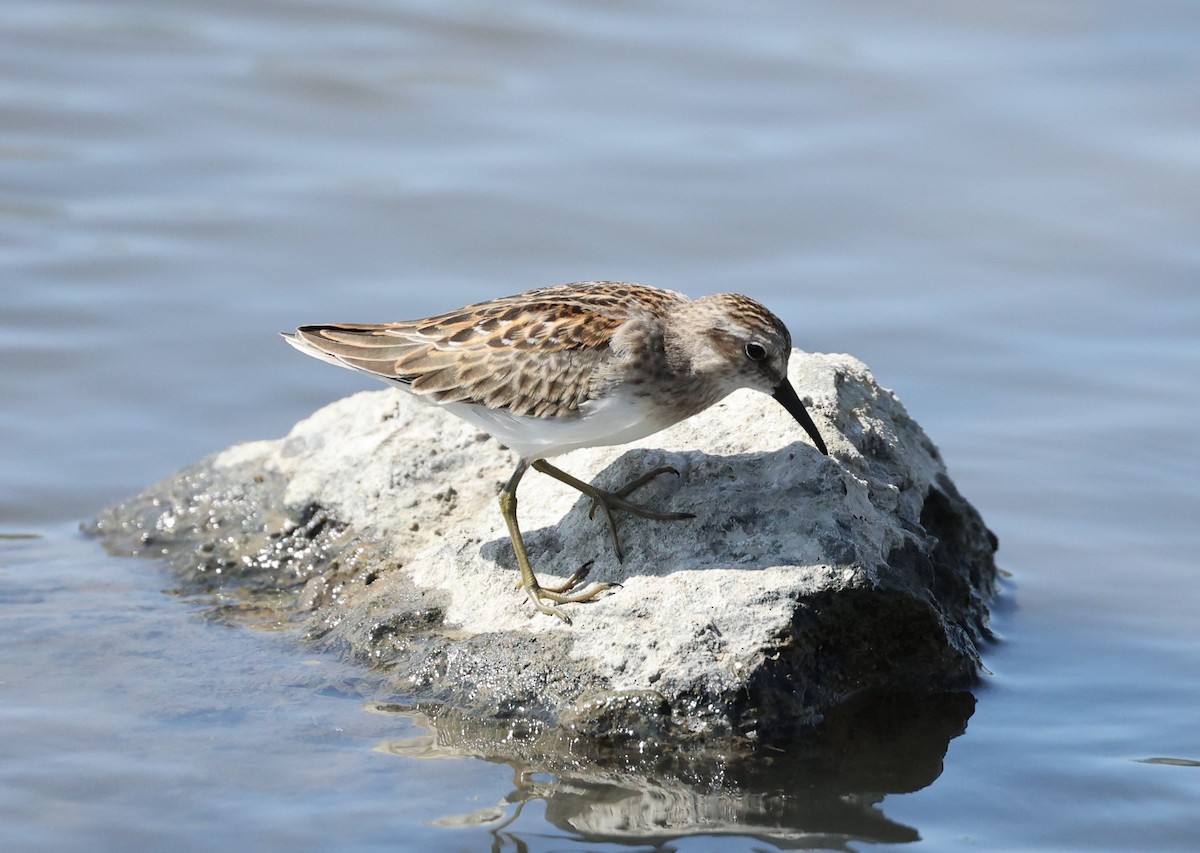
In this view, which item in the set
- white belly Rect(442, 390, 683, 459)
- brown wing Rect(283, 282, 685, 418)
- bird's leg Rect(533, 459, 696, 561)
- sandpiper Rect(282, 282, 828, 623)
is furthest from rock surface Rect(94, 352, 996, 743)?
brown wing Rect(283, 282, 685, 418)

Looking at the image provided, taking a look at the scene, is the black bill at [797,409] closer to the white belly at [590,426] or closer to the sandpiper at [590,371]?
the sandpiper at [590,371]

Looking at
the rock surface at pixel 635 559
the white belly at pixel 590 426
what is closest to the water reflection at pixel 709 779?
the rock surface at pixel 635 559

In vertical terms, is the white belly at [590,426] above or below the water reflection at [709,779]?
above

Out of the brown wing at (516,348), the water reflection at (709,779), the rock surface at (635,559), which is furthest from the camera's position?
the brown wing at (516,348)

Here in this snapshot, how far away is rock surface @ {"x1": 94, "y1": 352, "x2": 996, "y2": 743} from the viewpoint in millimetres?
6555

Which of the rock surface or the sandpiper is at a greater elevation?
the sandpiper

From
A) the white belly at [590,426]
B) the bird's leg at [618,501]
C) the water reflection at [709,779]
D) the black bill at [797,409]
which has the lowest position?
the water reflection at [709,779]

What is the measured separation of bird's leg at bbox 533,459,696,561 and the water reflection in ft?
3.55

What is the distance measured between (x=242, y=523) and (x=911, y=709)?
3.80 metres

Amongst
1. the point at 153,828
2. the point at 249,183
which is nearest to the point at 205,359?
the point at 249,183

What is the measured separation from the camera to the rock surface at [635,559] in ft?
21.5

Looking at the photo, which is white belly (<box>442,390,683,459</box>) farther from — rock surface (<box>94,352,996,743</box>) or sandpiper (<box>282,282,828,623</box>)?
rock surface (<box>94,352,996,743</box>)

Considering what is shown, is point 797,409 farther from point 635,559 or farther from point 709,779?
point 709,779

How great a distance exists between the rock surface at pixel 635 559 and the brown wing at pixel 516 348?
0.68m
